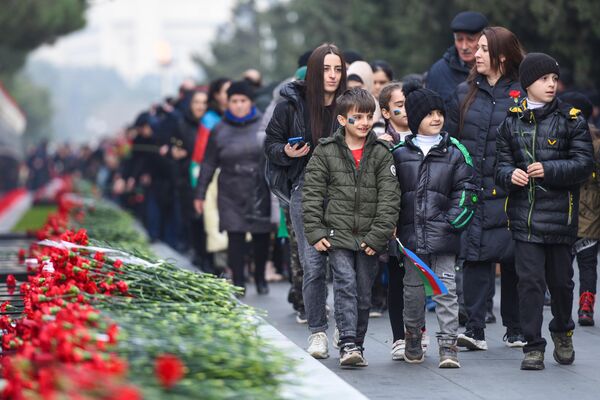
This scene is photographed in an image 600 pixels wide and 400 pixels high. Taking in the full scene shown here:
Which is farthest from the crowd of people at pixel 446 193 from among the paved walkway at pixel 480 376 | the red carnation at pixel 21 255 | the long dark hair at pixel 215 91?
→ the long dark hair at pixel 215 91

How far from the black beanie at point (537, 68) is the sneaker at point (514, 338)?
5.93ft

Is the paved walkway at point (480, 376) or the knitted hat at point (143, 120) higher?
the knitted hat at point (143, 120)

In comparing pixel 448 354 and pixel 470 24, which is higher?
pixel 470 24

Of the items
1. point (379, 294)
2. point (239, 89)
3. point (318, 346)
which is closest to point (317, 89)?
point (318, 346)

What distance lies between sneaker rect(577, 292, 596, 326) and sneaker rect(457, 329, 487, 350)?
4.79 ft

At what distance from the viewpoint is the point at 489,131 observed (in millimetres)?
9797

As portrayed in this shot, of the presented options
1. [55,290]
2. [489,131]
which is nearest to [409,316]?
[489,131]

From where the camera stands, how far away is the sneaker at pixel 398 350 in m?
9.13

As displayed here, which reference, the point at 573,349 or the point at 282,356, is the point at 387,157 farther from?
the point at 282,356

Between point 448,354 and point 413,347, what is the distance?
11.1 inches

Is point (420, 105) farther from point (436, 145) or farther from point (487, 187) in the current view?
point (487, 187)

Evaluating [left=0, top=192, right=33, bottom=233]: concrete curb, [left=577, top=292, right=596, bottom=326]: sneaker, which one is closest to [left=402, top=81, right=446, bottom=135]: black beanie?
[left=577, top=292, right=596, bottom=326]: sneaker

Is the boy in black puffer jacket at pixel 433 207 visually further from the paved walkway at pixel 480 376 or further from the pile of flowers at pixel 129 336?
the pile of flowers at pixel 129 336

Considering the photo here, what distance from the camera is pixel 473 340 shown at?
9.59 meters
